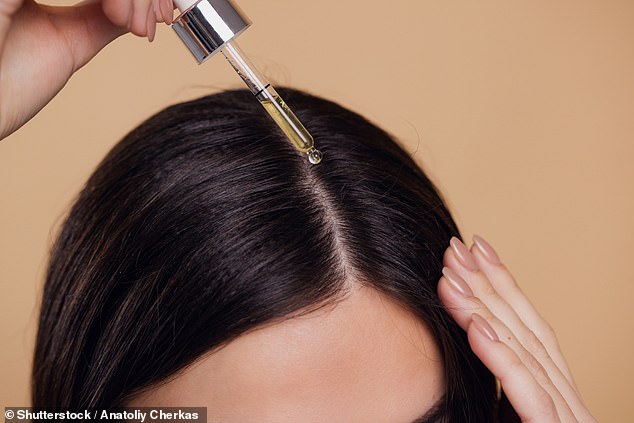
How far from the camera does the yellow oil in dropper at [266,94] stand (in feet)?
3.36

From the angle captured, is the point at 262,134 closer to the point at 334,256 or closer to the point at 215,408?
the point at 334,256

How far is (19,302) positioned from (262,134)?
1307 mm

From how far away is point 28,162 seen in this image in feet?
7.48

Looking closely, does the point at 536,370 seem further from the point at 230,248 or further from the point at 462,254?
the point at 230,248

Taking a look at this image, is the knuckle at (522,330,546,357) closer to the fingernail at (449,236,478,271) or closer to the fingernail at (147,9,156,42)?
the fingernail at (449,236,478,271)

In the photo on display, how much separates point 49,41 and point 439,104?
1.41 meters

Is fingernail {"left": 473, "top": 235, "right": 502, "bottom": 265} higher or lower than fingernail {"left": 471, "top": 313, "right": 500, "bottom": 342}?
higher

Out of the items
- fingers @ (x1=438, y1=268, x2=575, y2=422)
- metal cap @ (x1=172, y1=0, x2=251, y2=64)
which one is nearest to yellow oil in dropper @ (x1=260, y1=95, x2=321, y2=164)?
metal cap @ (x1=172, y1=0, x2=251, y2=64)

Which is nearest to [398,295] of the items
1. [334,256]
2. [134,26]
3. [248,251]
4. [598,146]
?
[334,256]

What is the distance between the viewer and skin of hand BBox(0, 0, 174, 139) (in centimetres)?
110

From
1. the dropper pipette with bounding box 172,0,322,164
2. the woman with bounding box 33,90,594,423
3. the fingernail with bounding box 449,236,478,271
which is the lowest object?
the fingernail with bounding box 449,236,478,271

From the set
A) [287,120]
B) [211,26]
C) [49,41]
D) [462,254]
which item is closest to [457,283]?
[462,254]

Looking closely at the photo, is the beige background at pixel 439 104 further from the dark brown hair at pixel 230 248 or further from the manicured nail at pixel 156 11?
the manicured nail at pixel 156 11

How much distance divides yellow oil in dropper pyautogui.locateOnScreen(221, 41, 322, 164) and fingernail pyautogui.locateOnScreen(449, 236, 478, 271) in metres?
0.36
